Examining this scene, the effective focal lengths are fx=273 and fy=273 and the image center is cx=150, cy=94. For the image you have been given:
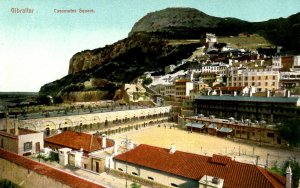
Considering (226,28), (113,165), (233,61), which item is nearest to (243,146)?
(113,165)

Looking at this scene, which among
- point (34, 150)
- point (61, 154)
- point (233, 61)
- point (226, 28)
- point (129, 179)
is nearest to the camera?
point (129, 179)

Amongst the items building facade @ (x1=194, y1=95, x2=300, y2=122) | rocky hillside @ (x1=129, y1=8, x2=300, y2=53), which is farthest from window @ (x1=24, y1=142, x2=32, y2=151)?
rocky hillside @ (x1=129, y1=8, x2=300, y2=53)

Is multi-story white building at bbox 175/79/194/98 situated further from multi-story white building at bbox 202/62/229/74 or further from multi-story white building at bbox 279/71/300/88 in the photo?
multi-story white building at bbox 279/71/300/88

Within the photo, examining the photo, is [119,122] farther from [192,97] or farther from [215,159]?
[215,159]

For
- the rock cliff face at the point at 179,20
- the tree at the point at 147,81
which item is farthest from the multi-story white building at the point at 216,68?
the rock cliff face at the point at 179,20

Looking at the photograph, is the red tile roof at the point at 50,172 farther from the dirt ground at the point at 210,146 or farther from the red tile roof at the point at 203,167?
the dirt ground at the point at 210,146

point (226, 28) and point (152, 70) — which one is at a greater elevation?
point (226, 28)
